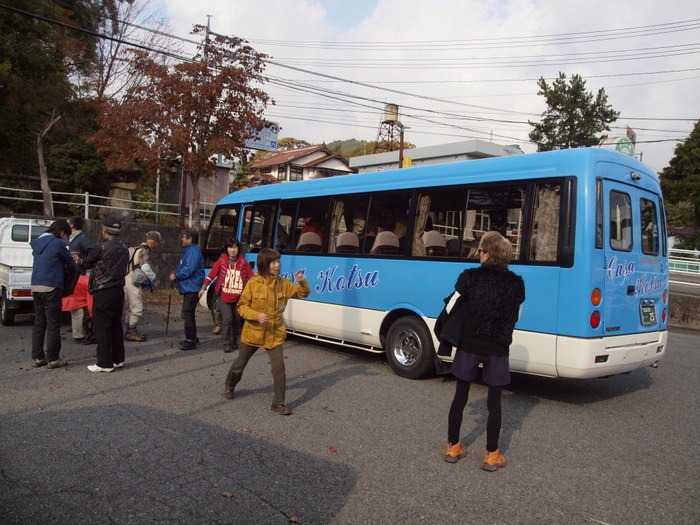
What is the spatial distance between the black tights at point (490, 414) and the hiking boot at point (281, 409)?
176 centimetres

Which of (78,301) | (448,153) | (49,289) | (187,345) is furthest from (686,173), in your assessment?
(49,289)

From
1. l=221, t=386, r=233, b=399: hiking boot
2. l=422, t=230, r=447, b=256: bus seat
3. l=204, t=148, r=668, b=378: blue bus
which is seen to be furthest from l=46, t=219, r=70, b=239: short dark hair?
l=422, t=230, r=447, b=256: bus seat

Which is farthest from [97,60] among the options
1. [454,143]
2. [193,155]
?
[454,143]

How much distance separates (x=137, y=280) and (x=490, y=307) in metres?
6.45

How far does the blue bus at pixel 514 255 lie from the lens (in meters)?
5.54

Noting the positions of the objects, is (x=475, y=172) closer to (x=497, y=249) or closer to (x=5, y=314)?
(x=497, y=249)

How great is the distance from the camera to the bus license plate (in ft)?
19.8

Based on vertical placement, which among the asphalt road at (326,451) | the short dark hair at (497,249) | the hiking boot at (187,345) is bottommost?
the asphalt road at (326,451)

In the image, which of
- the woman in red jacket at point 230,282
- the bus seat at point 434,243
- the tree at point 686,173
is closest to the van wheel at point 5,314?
the woman in red jacket at point 230,282

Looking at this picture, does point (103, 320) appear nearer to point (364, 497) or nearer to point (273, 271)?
point (273, 271)

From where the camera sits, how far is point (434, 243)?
6.93 meters

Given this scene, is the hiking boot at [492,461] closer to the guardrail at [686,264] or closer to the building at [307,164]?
the guardrail at [686,264]

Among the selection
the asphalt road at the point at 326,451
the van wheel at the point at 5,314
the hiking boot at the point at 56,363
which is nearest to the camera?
the asphalt road at the point at 326,451

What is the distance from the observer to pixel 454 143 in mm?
30922
